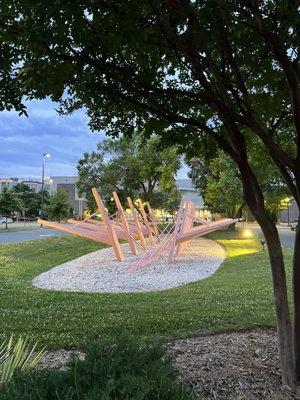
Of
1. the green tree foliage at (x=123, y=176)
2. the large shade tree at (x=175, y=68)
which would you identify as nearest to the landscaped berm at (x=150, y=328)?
the large shade tree at (x=175, y=68)

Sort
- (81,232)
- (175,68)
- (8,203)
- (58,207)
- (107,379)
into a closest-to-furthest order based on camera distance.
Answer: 1. (107,379)
2. (175,68)
3. (81,232)
4. (8,203)
5. (58,207)

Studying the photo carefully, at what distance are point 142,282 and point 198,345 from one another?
7.02 meters

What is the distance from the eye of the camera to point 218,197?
103ft

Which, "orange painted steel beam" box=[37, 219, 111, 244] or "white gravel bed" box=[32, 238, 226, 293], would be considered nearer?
"white gravel bed" box=[32, 238, 226, 293]

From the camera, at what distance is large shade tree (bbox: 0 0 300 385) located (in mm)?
3393

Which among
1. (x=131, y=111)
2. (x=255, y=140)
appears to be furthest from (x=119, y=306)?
(x=131, y=111)

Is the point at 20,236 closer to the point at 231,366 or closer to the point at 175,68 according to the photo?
the point at 175,68

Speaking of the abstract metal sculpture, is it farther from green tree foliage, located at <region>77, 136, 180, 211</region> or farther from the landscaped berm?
green tree foliage, located at <region>77, 136, 180, 211</region>

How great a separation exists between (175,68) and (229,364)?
2.93m

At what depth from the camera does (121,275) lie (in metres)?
14.0

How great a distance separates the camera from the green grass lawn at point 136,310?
6.59 meters

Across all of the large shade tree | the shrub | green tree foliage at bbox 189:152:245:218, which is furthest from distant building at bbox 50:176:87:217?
the shrub

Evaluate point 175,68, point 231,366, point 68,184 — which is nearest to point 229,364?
point 231,366

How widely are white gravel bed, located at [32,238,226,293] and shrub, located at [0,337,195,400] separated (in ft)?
26.9
